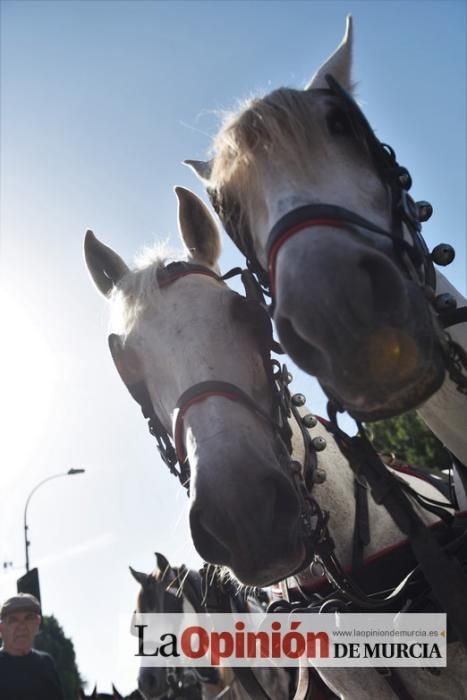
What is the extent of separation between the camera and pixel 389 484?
9.02 feet

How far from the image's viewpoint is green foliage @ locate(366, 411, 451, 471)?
68.1 ft

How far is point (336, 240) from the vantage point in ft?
7.31

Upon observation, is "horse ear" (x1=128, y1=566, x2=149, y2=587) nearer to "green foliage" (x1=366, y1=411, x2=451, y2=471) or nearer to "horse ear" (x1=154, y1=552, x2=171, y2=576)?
"horse ear" (x1=154, y1=552, x2=171, y2=576)

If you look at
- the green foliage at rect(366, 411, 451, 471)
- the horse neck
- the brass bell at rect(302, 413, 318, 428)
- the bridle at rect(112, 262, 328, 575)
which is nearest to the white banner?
the bridle at rect(112, 262, 328, 575)

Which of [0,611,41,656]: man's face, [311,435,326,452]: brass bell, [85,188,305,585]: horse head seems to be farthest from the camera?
[0,611,41,656]: man's face

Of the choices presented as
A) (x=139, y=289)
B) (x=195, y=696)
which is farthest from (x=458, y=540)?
(x=195, y=696)

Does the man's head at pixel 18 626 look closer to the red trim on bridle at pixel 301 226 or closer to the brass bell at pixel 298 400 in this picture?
the brass bell at pixel 298 400

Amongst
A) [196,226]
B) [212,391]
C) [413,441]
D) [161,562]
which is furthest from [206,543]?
[413,441]

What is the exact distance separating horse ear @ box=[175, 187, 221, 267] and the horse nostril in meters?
1.73

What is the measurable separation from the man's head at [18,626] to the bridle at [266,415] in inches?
132

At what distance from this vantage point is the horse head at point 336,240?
212cm

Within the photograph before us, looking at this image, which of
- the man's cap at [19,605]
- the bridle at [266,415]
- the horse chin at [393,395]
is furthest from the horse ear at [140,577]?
the horse chin at [393,395]

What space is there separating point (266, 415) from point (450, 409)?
0.82m

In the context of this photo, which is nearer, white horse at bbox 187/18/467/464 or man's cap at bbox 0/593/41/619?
white horse at bbox 187/18/467/464
